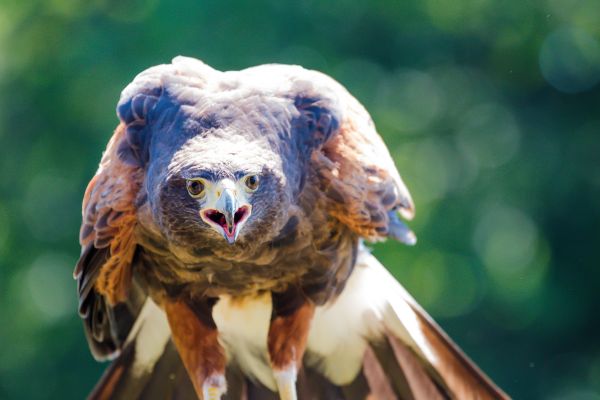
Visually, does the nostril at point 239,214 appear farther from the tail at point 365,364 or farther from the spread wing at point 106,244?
the tail at point 365,364

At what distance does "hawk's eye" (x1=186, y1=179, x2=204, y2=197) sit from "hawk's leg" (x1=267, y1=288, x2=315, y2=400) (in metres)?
1.40

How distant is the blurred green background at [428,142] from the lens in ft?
37.3

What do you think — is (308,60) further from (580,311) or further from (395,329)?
(395,329)

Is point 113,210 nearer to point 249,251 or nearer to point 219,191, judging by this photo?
point 249,251

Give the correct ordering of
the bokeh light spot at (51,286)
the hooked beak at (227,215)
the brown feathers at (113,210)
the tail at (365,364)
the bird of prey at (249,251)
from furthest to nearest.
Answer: the bokeh light spot at (51,286) → the tail at (365,364) → the brown feathers at (113,210) → the bird of prey at (249,251) → the hooked beak at (227,215)

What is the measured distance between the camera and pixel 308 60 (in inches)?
453

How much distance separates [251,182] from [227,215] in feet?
0.84

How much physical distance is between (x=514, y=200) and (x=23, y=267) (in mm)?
4814

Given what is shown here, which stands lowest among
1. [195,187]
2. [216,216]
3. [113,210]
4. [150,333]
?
[150,333]

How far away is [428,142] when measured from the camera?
461 inches

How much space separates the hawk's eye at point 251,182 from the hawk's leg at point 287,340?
1.32 metres

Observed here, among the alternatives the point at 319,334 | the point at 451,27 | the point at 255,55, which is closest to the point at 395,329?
the point at 319,334

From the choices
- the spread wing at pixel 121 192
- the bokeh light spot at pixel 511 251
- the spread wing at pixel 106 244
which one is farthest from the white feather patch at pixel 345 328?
the bokeh light spot at pixel 511 251

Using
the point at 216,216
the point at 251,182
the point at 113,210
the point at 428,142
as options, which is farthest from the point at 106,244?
the point at 428,142
